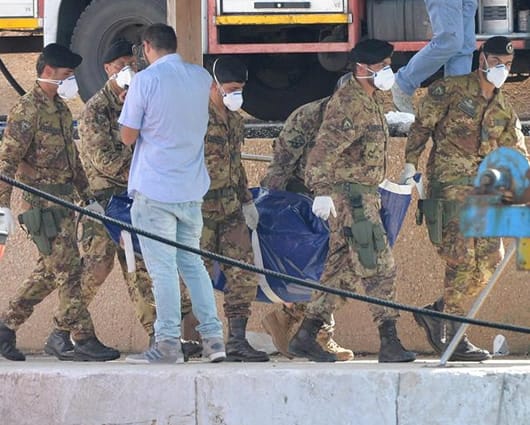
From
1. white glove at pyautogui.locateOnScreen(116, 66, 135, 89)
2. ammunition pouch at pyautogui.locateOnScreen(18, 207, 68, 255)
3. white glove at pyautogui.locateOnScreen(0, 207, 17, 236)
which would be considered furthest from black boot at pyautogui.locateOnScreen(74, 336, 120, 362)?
white glove at pyautogui.locateOnScreen(116, 66, 135, 89)

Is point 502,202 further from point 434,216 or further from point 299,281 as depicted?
point 434,216

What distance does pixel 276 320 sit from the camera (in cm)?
824

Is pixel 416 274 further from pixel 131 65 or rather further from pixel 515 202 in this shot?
pixel 515 202

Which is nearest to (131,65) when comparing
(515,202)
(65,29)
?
(515,202)

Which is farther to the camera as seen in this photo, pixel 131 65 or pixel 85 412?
pixel 131 65

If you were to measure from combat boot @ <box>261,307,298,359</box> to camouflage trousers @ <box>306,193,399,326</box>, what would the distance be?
58cm

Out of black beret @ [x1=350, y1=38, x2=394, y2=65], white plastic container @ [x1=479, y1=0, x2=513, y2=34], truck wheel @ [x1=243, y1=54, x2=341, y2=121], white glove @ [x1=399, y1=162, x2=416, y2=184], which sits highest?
white plastic container @ [x1=479, y1=0, x2=513, y2=34]

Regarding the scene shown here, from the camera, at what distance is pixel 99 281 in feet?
25.9

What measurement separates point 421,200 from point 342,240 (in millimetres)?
611

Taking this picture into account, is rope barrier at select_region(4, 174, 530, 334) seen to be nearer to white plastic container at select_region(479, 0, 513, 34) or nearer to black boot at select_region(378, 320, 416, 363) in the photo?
black boot at select_region(378, 320, 416, 363)

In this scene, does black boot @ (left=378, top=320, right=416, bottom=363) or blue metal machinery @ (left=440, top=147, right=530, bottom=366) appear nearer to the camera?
blue metal machinery @ (left=440, top=147, right=530, bottom=366)

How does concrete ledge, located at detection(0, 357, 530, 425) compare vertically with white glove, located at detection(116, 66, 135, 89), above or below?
below

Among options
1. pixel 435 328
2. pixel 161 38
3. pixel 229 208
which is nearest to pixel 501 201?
pixel 161 38

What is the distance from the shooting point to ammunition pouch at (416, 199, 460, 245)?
777 centimetres
